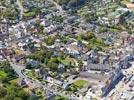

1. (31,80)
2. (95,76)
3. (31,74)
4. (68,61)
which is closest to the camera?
(31,80)

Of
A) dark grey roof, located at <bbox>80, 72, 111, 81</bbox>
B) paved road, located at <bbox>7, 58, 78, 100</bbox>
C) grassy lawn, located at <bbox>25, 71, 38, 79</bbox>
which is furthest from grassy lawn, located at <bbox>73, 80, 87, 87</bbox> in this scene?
grassy lawn, located at <bbox>25, 71, 38, 79</bbox>

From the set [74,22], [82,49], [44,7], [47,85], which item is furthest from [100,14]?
[47,85]

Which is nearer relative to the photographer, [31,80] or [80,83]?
[80,83]

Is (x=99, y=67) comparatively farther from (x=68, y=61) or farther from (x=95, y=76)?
(x=68, y=61)

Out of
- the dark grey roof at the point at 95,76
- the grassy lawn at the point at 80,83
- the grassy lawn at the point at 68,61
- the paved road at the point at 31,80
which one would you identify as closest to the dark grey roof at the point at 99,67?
the dark grey roof at the point at 95,76

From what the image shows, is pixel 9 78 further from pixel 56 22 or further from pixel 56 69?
pixel 56 22

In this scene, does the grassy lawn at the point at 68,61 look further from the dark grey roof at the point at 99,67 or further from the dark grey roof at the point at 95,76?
the dark grey roof at the point at 95,76

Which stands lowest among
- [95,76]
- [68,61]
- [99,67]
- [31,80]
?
[95,76]

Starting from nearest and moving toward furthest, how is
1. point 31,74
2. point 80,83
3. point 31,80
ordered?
1. point 80,83
2. point 31,80
3. point 31,74

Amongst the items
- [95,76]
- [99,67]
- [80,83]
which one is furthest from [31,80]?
[99,67]

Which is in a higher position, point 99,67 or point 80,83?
point 99,67

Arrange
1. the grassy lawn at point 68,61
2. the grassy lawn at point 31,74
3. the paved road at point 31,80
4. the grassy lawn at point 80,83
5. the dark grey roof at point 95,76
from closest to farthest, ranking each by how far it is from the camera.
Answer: the paved road at point 31,80 < the grassy lawn at point 80,83 < the dark grey roof at point 95,76 < the grassy lawn at point 31,74 < the grassy lawn at point 68,61

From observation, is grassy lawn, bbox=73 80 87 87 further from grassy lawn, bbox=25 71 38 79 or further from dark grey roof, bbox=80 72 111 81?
grassy lawn, bbox=25 71 38 79
